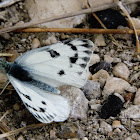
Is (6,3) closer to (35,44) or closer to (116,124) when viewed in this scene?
(35,44)

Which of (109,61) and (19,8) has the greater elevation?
(19,8)

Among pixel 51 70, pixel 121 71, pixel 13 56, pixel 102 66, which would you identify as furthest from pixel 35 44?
pixel 121 71

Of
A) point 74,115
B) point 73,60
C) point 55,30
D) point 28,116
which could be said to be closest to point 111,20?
point 55,30

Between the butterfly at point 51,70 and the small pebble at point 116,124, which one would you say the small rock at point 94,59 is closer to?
the butterfly at point 51,70

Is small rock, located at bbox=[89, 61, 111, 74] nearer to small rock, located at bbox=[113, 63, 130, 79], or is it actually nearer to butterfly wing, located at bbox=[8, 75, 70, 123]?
small rock, located at bbox=[113, 63, 130, 79]

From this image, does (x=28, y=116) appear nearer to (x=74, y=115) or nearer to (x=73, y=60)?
(x=74, y=115)

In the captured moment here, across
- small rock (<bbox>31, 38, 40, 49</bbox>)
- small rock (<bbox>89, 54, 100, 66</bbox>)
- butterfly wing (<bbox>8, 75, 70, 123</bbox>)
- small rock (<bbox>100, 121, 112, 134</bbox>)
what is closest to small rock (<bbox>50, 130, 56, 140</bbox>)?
butterfly wing (<bbox>8, 75, 70, 123</bbox>)

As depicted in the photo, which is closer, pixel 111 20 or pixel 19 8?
pixel 111 20
